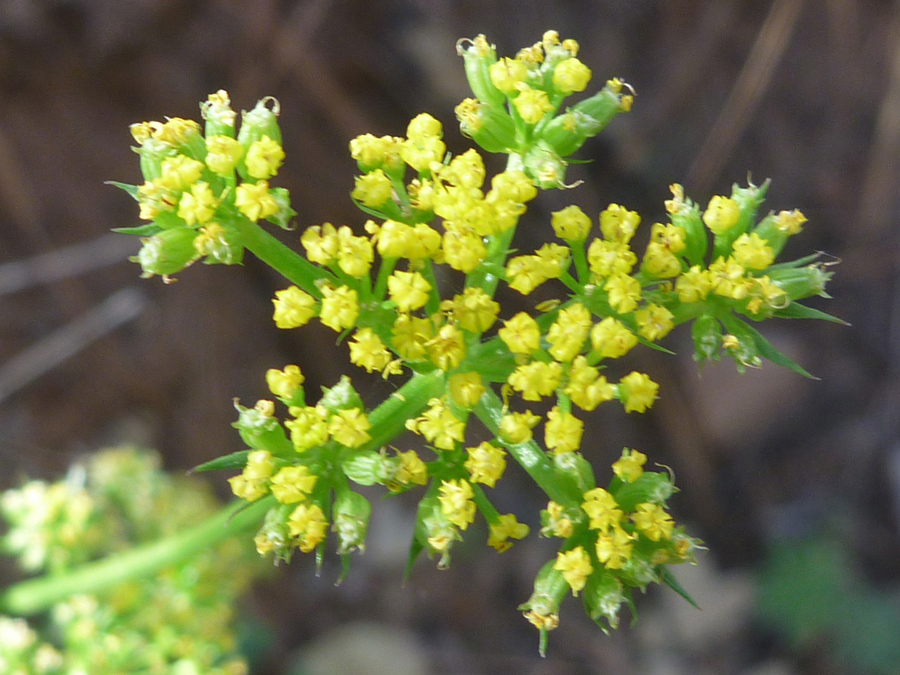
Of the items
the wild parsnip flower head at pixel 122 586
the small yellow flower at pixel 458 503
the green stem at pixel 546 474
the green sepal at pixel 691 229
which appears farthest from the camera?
the wild parsnip flower head at pixel 122 586

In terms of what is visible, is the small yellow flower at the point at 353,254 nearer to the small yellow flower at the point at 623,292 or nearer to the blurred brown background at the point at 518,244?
the small yellow flower at the point at 623,292

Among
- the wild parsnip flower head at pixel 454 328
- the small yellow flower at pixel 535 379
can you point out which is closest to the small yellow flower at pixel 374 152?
the wild parsnip flower head at pixel 454 328

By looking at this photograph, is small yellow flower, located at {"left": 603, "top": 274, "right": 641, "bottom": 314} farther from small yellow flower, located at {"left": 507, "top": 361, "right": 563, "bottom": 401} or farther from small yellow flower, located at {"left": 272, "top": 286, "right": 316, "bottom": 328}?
small yellow flower, located at {"left": 272, "top": 286, "right": 316, "bottom": 328}

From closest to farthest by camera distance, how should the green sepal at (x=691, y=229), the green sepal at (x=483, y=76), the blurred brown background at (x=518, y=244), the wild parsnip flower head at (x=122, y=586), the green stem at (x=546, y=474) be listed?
1. the green stem at (x=546, y=474)
2. the green sepal at (x=691, y=229)
3. the green sepal at (x=483, y=76)
4. the wild parsnip flower head at (x=122, y=586)
5. the blurred brown background at (x=518, y=244)

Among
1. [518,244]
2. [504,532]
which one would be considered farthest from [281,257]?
[518,244]

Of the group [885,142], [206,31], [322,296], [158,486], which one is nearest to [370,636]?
[158,486]

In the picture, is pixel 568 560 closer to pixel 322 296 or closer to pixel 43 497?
pixel 322 296

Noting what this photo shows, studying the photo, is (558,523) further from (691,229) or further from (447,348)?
(691,229)
